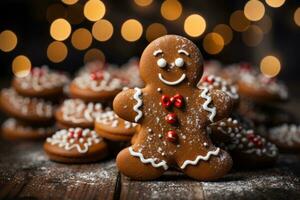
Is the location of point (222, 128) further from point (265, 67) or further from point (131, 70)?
→ point (265, 67)

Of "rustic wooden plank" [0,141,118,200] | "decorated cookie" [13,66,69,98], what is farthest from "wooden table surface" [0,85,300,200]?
"decorated cookie" [13,66,69,98]

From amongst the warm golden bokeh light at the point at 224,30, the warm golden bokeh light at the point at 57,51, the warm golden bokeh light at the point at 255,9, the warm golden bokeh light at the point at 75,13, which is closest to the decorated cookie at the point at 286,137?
the warm golden bokeh light at the point at 255,9

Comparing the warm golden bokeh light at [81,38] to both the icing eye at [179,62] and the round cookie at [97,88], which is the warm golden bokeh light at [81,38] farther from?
the icing eye at [179,62]

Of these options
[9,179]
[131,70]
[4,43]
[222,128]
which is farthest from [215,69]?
[4,43]

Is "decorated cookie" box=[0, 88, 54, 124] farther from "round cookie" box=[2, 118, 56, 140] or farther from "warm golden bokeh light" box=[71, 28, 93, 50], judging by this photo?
"warm golden bokeh light" box=[71, 28, 93, 50]

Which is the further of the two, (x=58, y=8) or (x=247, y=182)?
(x=58, y=8)

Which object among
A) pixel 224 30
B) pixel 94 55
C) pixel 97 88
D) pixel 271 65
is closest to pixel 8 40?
pixel 94 55
